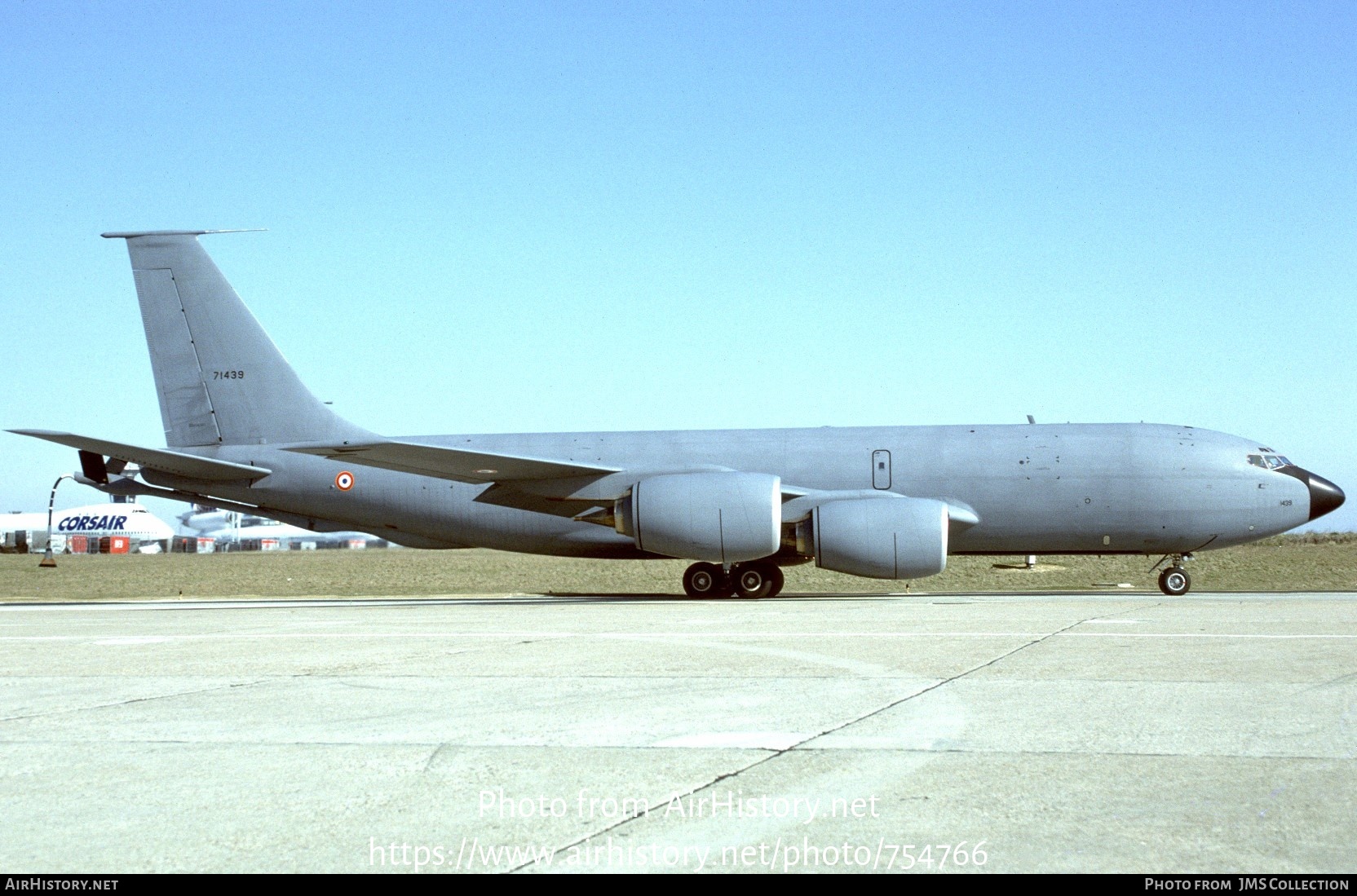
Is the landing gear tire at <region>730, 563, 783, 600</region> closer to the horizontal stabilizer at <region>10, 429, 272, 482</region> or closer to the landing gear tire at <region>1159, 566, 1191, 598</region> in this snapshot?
the landing gear tire at <region>1159, 566, 1191, 598</region>

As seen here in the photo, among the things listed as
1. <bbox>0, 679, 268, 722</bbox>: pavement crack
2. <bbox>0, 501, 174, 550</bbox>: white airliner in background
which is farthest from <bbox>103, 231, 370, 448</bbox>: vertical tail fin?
<bbox>0, 501, 174, 550</bbox>: white airliner in background

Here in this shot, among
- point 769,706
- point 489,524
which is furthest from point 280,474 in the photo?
point 769,706

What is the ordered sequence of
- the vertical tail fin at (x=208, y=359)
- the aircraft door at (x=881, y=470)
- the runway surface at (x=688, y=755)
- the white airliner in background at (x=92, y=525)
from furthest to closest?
1. the white airliner in background at (x=92, y=525)
2. the vertical tail fin at (x=208, y=359)
3. the aircraft door at (x=881, y=470)
4. the runway surface at (x=688, y=755)

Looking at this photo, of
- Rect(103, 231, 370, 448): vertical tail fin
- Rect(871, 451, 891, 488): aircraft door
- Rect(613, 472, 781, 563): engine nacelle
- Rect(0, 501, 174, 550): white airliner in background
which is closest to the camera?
Rect(613, 472, 781, 563): engine nacelle

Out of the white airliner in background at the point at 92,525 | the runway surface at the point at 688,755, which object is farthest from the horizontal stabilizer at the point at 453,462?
the white airliner in background at the point at 92,525

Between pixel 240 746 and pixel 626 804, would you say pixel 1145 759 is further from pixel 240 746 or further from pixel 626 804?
pixel 240 746

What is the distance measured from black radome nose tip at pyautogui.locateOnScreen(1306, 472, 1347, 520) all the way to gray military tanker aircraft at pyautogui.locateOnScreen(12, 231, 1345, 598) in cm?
4

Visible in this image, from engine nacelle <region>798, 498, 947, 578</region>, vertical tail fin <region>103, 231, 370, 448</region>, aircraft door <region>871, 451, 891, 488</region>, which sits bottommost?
engine nacelle <region>798, 498, 947, 578</region>

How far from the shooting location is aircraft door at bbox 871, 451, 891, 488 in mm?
22953

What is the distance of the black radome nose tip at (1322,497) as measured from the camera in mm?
23359

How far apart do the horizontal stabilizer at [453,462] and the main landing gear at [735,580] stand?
280 cm

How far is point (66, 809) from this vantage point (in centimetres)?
463

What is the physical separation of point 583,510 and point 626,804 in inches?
735

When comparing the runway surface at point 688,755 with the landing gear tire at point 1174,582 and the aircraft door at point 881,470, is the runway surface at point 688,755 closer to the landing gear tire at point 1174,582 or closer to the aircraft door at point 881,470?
the aircraft door at point 881,470
